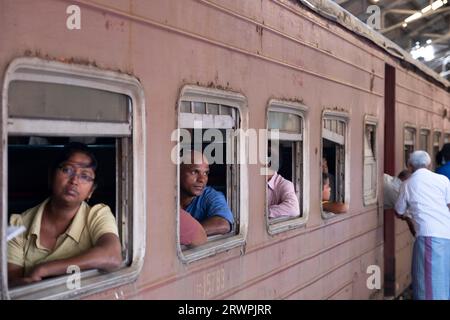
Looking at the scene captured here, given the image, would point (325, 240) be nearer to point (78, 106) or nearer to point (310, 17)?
point (310, 17)

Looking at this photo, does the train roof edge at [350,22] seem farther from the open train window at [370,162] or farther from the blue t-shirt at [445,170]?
the blue t-shirt at [445,170]

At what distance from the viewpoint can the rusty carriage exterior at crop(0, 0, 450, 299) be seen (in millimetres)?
2078

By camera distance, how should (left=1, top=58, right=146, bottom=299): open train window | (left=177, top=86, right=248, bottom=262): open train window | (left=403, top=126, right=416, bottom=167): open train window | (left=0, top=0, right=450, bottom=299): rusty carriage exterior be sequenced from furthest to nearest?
(left=403, top=126, right=416, bottom=167): open train window
(left=177, top=86, right=248, bottom=262): open train window
(left=0, top=0, right=450, bottom=299): rusty carriage exterior
(left=1, top=58, right=146, bottom=299): open train window

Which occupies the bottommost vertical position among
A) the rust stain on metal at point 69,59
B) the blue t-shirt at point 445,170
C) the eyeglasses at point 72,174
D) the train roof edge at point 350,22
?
the blue t-shirt at point 445,170

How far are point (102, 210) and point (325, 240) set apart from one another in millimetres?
2534

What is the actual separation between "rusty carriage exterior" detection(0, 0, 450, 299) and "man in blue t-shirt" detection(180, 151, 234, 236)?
0.35 feet

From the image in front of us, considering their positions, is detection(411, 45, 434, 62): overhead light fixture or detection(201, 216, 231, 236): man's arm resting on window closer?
detection(201, 216, 231, 236): man's arm resting on window

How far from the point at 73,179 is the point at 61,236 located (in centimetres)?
22

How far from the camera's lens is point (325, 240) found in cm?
465

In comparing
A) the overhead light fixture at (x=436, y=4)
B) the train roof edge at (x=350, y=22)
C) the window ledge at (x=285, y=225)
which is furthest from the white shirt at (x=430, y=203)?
the overhead light fixture at (x=436, y=4)

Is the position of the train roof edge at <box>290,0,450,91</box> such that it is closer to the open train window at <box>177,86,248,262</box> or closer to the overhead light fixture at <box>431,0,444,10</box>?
the open train window at <box>177,86,248,262</box>

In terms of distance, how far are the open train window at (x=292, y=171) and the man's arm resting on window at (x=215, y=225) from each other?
54 cm

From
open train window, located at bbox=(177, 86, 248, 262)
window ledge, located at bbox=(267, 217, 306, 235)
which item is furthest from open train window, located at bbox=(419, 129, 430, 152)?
open train window, located at bbox=(177, 86, 248, 262)

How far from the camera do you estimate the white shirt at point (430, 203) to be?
17.0 feet
